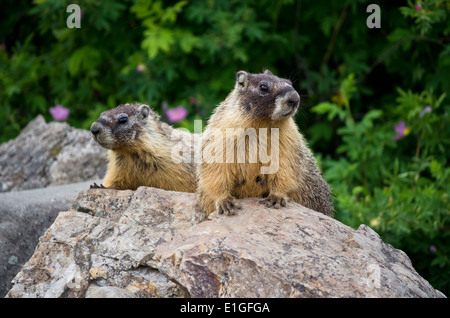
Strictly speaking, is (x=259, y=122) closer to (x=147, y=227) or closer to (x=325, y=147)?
(x=147, y=227)

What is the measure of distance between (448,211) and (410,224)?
1.18 feet

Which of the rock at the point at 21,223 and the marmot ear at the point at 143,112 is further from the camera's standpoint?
the marmot ear at the point at 143,112

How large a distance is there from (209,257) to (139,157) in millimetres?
2092

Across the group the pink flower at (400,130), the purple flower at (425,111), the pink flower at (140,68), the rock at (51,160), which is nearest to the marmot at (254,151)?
the rock at (51,160)

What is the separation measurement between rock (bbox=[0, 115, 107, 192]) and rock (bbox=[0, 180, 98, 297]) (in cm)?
122

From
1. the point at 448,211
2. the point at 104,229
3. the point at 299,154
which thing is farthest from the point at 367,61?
the point at 104,229

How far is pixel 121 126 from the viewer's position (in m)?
5.24

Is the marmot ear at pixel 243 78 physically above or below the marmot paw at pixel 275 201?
above

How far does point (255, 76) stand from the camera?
4477mm

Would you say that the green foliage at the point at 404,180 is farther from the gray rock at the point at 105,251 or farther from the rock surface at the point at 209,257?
the gray rock at the point at 105,251

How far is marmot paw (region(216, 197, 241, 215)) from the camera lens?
408 cm

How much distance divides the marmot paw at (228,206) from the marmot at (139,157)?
4.13 feet

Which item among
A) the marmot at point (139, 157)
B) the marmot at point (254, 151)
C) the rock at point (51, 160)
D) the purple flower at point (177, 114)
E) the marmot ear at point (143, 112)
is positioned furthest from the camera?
the purple flower at point (177, 114)

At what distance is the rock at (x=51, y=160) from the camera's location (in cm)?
634
